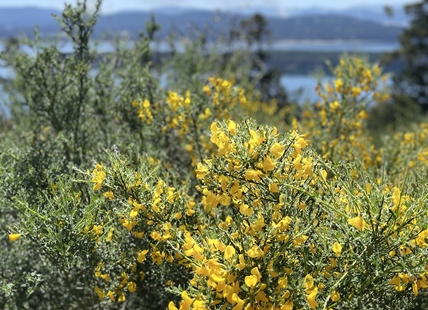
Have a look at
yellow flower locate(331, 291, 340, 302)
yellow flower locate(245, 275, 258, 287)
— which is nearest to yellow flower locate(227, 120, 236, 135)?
yellow flower locate(245, 275, 258, 287)

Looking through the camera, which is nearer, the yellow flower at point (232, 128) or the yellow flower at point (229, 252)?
the yellow flower at point (229, 252)

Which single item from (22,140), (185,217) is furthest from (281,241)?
(22,140)

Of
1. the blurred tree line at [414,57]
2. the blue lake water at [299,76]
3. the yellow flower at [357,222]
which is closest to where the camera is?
the yellow flower at [357,222]

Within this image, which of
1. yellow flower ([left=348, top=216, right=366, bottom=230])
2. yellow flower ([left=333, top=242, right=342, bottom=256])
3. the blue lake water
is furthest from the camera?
the blue lake water

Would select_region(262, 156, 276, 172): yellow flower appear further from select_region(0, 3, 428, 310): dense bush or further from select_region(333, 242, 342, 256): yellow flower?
select_region(333, 242, 342, 256): yellow flower

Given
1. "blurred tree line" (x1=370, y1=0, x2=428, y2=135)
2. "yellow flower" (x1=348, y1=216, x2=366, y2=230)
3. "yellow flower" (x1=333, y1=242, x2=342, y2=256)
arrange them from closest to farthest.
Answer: "yellow flower" (x1=348, y1=216, x2=366, y2=230)
"yellow flower" (x1=333, y1=242, x2=342, y2=256)
"blurred tree line" (x1=370, y1=0, x2=428, y2=135)

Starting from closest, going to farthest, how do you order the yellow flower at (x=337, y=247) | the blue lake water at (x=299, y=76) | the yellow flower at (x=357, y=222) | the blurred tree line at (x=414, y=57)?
the yellow flower at (x=357, y=222) < the yellow flower at (x=337, y=247) < the blue lake water at (x=299, y=76) < the blurred tree line at (x=414, y=57)

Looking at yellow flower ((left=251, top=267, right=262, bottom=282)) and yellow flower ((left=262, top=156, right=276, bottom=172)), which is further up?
yellow flower ((left=262, top=156, right=276, bottom=172))

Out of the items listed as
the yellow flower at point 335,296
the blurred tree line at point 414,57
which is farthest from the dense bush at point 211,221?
the blurred tree line at point 414,57

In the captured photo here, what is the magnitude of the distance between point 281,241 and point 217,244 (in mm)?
257

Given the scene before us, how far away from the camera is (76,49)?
3.51m

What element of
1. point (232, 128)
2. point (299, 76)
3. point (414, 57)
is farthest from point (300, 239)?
point (299, 76)

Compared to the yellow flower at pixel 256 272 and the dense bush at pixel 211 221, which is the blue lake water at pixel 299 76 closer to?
the dense bush at pixel 211 221

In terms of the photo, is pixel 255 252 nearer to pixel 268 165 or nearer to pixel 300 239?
pixel 300 239
